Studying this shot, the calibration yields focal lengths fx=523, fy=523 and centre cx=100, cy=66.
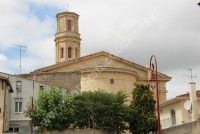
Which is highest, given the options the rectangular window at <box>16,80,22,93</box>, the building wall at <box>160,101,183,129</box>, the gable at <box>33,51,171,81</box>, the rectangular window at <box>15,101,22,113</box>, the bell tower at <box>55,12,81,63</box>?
the bell tower at <box>55,12,81,63</box>

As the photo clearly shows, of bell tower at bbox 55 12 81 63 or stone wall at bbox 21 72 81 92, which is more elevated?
bell tower at bbox 55 12 81 63

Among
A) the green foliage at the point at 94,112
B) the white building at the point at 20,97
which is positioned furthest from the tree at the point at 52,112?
the white building at the point at 20,97

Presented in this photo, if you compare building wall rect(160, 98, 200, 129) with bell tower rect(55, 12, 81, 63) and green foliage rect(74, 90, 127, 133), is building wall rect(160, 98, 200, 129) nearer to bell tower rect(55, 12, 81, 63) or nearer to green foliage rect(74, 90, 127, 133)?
green foliage rect(74, 90, 127, 133)

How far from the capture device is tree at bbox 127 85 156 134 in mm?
43450

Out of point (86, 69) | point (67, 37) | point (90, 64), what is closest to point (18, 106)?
point (86, 69)

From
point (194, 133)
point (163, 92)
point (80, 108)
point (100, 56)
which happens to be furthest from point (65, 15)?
point (194, 133)

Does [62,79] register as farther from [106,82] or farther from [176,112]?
[176,112]

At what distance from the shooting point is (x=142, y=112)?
44500mm

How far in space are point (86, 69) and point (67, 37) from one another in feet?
77.4

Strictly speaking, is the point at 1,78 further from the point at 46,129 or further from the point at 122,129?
the point at 122,129

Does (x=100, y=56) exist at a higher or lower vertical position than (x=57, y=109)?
higher

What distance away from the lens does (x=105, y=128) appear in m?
45.2

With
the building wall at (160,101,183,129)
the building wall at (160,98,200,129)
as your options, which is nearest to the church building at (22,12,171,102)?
the building wall at (160,101,183,129)

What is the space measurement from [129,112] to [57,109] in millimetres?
6238
